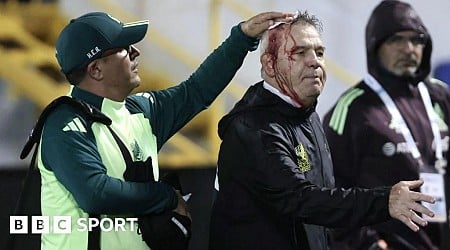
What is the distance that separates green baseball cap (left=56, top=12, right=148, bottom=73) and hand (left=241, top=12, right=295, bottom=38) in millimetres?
288

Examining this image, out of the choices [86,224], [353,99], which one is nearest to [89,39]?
[86,224]

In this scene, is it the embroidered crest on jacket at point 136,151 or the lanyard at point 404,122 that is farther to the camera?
the lanyard at point 404,122

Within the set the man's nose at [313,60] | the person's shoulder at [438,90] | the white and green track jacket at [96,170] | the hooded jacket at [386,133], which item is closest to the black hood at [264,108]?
the man's nose at [313,60]

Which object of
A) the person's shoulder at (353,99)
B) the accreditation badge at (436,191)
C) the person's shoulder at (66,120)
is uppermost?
the person's shoulder at (66,120)

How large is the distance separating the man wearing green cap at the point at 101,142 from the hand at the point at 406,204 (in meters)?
0.53

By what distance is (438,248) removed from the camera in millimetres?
3303

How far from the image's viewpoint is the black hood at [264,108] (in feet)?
8.03

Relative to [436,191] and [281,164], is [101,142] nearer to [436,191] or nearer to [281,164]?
[281,164]

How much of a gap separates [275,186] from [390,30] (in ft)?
4.02

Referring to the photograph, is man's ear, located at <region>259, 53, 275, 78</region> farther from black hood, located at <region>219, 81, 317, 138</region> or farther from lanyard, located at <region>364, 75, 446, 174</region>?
lanyard, located at <region>364, 75, 446, 174</region>

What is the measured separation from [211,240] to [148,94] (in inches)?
16.6

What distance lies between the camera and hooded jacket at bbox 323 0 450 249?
324 cm

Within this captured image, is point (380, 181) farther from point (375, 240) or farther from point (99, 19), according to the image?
point (99, 19)

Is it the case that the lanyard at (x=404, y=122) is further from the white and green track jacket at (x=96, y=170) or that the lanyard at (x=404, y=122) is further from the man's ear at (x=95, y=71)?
the man's ear at (x=95, y=71)
